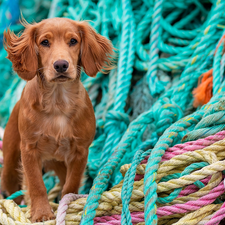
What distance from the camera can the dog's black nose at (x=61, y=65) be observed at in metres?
1.42

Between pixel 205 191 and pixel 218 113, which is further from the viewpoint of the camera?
pixel 218 113

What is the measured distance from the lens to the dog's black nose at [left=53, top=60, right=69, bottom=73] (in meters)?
1.42

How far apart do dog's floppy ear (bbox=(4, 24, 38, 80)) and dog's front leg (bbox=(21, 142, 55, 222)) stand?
0.34 metres

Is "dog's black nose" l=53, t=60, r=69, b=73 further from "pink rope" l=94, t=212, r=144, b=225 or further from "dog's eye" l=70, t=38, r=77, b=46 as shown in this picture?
"pink rope" l=94, t=212, r=144, b=225

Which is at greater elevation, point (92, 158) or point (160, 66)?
point (160, 66)

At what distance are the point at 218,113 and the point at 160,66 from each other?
79 centimetres

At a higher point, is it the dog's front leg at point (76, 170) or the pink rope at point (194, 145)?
the pink rope at point (194, 145)

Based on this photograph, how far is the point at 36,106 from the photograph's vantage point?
1560 millimetres

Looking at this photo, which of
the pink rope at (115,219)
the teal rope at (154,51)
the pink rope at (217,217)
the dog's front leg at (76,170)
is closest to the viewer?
the pink rope at (217,217)

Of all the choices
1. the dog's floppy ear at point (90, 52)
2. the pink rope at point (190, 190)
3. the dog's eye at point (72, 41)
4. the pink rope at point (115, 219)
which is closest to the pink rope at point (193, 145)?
the pink rope at point (190, 190)

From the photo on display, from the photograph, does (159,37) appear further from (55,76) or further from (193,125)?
(55,76)

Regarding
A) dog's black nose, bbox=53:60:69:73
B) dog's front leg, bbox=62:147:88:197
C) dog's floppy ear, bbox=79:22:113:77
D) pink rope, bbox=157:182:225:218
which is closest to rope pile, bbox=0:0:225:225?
pink rope, bbox=157:182:225:218

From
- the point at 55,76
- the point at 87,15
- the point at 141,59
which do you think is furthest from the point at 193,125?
the point at 87,15

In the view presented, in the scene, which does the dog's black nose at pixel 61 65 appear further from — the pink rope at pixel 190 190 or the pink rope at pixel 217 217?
the pink rope at pixel 217 217
